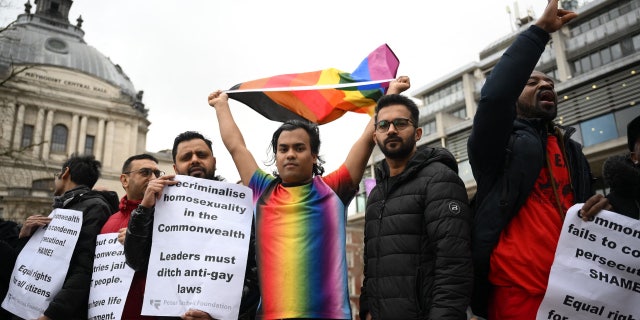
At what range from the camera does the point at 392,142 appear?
317cm

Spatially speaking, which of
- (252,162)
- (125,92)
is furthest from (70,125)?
(252,162)

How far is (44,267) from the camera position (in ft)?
13.3

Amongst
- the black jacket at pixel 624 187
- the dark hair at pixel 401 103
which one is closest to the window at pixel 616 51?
the black jacket at pixel 624 187

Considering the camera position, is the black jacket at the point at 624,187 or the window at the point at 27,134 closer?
A: the black jacket at the point at 624,187

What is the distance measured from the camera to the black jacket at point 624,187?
3.11 meters

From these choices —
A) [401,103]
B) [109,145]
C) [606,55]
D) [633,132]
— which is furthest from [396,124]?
[109,145]

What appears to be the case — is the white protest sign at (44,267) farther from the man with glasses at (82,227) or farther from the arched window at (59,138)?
the arched window at (59,138)

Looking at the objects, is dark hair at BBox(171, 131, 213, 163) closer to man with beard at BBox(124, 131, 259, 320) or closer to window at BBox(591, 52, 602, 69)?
man with beard at BBox(124, 131, 259, 320)

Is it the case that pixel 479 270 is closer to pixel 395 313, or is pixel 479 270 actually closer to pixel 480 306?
pixel 480 306

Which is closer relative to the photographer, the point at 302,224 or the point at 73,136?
the point at 302,224

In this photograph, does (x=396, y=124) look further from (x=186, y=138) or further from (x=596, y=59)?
(x=596, y=59)

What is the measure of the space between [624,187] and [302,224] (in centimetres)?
222

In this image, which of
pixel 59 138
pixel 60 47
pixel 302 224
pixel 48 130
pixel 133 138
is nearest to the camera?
Answer: pixel 302 224

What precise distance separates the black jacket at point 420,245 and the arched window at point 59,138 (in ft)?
175
